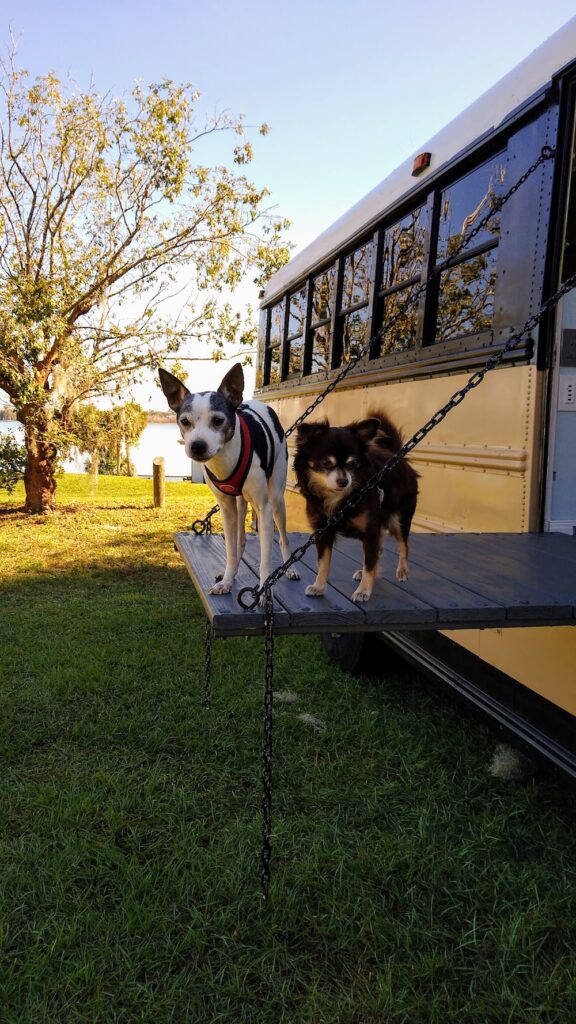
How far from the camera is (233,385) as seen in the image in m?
2.54

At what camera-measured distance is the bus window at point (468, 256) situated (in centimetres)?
321

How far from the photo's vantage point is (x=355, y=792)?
3.05 m

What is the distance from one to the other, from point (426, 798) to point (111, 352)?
9.30 meters

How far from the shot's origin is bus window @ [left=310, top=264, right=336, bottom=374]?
5316 mm

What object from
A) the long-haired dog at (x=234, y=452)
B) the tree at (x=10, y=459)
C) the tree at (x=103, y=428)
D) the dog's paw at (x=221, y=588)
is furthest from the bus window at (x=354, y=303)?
the tree at (x=10, y=459)

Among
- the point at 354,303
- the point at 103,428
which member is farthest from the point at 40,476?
the point at 354,303

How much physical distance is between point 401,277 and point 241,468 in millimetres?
2032

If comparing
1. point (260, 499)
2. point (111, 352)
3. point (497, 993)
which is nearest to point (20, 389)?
point (111, 352)

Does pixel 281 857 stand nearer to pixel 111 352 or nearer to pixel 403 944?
pixel 403 944

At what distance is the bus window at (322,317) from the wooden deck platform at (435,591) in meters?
2.55

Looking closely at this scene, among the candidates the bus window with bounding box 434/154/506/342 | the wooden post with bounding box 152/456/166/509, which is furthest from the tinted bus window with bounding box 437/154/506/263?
the wooden post with bounding box 152/456/166/509

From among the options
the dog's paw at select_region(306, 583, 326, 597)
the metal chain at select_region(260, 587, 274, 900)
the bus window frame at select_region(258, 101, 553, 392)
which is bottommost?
the metal chain at select_region(260, 587, 274, 900)

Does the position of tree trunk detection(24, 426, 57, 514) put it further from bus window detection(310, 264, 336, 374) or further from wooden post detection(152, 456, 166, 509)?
bus window detection(310, 264, 336, 374)

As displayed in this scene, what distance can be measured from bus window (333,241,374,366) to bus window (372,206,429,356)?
21 centimetres
